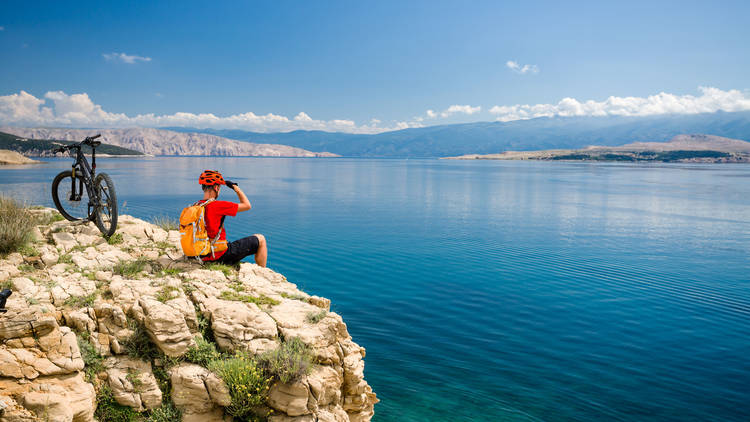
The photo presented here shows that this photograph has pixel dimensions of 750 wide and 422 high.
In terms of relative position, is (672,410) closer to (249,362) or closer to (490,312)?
(490,312)

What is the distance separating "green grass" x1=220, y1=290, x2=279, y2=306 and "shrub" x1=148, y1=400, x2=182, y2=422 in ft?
5.61

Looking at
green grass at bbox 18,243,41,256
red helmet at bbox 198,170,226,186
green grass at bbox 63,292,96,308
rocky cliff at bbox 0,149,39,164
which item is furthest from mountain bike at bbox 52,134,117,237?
rocky cliff at bbox 0,149,39,164

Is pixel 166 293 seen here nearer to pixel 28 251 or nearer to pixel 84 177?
pixel 28 251

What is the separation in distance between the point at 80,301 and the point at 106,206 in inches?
157

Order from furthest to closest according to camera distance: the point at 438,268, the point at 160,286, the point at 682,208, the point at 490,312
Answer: the point at 682,208, the point at 438,268, the point at 490,312, the point at 160,286

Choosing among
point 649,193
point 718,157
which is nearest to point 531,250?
point 649,193

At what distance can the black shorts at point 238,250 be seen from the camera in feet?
27.3

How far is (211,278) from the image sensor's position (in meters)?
7.65

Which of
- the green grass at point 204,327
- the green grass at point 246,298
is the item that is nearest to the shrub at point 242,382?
the green grass at point 204,327

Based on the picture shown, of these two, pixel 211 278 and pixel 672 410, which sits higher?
pixel 211 278

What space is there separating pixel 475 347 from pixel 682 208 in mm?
35668

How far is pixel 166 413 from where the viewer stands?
577 cm

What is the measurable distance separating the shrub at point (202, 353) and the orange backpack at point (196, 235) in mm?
2309

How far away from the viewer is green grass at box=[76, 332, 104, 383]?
18.5 ft
